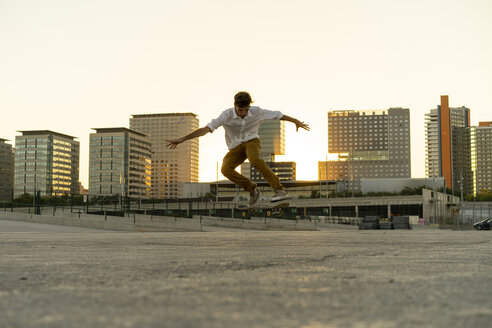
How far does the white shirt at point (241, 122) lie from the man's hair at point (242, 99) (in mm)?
210

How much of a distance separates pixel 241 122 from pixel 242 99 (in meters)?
0.42

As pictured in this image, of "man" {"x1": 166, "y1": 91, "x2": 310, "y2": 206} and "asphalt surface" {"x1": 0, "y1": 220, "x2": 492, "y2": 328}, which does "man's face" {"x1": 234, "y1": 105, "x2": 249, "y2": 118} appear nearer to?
"man" {"x1": 166, "y1": 91, "x2": 310, "y2": 206}

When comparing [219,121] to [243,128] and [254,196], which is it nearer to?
[243,128]

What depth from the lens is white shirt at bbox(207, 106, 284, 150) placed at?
845 centimetres

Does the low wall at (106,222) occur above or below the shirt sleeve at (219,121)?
below

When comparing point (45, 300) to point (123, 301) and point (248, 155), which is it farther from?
point (248, 155)

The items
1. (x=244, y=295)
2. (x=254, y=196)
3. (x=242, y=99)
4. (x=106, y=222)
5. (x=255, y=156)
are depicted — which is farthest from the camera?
(x=106, y=222)

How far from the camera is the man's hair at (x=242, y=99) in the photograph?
822 centimetres

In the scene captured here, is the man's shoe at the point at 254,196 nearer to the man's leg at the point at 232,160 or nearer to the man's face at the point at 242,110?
the man's leg at the point at 232,160

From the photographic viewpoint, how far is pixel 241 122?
8.46 meters

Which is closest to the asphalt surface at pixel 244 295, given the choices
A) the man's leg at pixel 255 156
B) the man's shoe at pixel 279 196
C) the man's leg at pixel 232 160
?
the man's leg at pixel 255 156

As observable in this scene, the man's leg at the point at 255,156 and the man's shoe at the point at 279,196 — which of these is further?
the man's shoe at the point at 279,196

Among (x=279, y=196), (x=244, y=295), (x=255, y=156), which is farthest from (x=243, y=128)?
(x=244, y=295)


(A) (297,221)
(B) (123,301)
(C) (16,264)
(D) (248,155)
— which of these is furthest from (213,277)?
(A) (297,221)
